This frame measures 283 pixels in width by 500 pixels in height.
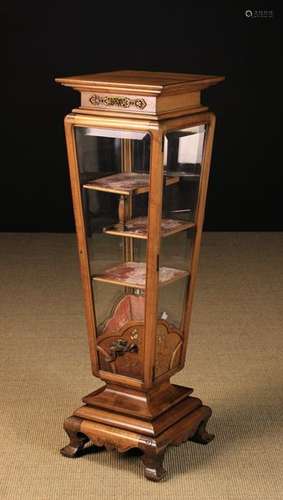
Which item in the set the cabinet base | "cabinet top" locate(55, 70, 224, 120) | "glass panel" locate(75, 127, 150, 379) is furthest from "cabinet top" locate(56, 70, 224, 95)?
the cabinet base

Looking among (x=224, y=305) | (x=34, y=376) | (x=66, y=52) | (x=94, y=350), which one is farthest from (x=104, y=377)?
(x=66, y=52)

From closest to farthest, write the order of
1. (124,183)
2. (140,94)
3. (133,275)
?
(140,94), (124,183), (133,275)

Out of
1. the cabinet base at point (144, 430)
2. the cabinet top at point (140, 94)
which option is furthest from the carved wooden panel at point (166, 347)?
the cabinet top at point (140, 94)

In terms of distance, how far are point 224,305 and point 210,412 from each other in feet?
6.05

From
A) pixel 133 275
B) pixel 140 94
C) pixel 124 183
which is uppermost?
pixel 140 94

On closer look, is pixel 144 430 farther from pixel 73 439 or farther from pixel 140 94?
pixel 140 94

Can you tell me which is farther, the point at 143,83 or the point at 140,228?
the point at 140,228

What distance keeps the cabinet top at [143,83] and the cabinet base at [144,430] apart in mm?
1249

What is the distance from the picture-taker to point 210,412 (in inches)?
156

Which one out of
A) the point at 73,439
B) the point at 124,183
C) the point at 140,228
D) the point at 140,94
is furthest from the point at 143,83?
the point at 73,439

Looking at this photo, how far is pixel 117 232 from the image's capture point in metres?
3.61

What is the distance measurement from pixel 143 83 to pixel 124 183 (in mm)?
372

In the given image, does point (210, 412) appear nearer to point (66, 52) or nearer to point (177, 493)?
point (177, 493)

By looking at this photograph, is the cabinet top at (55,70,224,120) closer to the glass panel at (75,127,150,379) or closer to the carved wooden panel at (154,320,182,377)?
the glass panel at (75,127,150,379)
